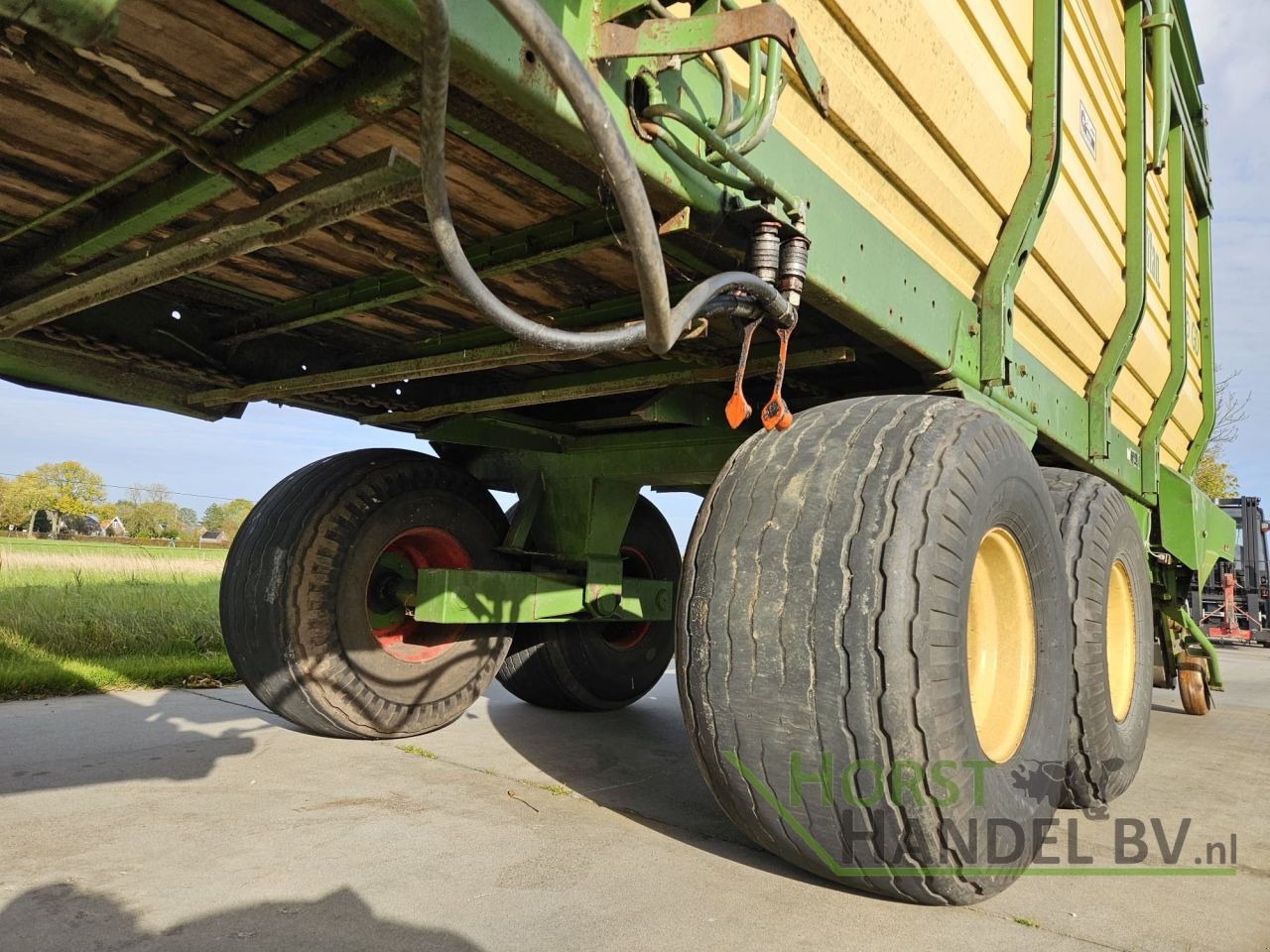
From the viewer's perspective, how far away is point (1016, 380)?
2951 millimetres

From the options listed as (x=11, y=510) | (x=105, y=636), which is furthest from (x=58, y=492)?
(x=105, y=636)


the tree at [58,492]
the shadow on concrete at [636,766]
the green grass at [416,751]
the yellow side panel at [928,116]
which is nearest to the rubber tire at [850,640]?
the shadow on concrete at [636,766]

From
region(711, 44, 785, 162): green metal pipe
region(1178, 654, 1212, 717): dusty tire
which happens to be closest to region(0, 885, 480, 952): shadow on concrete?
region(711, 44, 785, 162): green metal pipe

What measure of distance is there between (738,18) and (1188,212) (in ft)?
21.1

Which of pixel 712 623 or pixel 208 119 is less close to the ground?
pixel 208 119

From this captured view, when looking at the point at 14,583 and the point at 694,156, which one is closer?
the point at 694,156

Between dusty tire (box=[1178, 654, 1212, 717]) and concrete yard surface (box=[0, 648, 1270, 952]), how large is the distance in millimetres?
2048

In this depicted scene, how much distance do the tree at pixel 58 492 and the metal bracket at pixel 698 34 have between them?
83161 mm

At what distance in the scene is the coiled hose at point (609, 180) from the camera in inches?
40.1

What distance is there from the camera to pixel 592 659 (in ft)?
14.1

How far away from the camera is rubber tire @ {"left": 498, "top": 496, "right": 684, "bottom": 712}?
4234 millimetres

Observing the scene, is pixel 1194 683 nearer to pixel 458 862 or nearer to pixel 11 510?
pixel 458 862

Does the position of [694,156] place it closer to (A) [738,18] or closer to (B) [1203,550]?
(A) [738,18]

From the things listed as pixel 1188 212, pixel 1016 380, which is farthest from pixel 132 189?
pixel 1188 212
